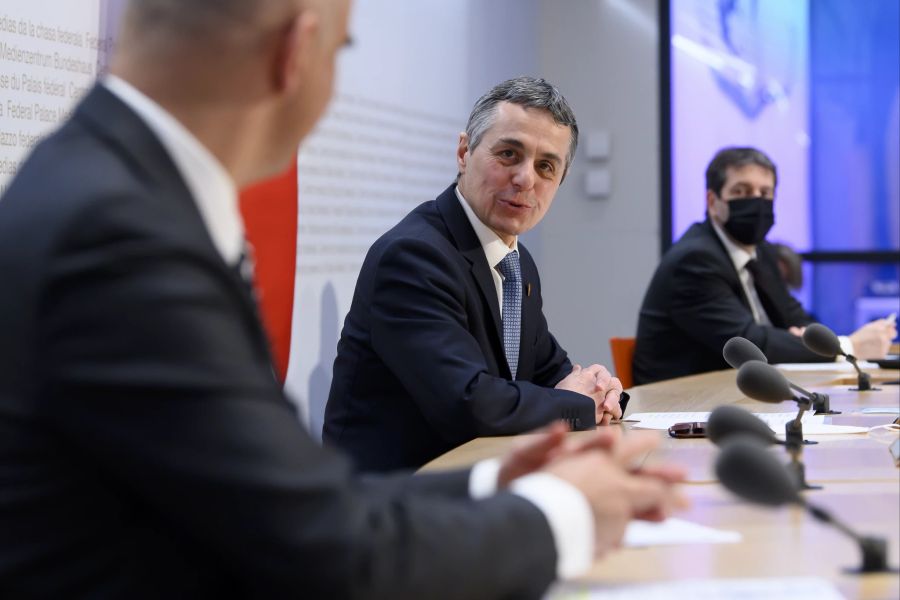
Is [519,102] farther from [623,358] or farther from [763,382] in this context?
[623,358]

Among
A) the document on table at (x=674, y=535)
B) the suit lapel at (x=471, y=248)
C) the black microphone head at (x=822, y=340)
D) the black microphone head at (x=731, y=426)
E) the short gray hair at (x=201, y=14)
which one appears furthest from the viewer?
the black microphone head at (x=822, y=340)

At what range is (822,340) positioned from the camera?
3105 mm

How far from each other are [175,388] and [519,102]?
2.20 metres

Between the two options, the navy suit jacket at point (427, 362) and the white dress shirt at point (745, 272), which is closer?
the navy suit jacket at point (427, 362)

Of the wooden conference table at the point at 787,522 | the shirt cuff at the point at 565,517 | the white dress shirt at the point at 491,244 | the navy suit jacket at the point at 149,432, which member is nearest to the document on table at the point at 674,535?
the wooden conference table at the point at 787,522

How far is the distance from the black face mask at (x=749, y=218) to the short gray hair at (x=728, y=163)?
0.47 feet

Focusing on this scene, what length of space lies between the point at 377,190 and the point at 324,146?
53 cm

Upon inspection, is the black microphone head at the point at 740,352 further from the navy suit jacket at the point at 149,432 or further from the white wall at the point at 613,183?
the white wall at the point at 613,183

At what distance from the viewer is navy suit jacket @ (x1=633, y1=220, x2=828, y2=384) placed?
450 centimetres

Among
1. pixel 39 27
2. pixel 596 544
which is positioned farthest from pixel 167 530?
pixel 39 27

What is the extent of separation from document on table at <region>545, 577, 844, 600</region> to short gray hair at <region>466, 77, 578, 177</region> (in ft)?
6.07

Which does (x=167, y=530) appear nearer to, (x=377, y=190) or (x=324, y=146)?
(x=324, y=146)

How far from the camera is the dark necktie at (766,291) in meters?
4.90

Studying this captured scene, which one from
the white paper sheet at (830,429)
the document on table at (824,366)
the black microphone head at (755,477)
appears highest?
the document on table at (824,366)
